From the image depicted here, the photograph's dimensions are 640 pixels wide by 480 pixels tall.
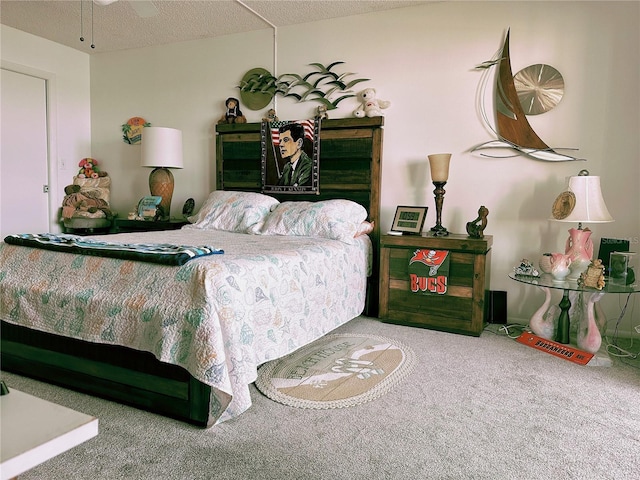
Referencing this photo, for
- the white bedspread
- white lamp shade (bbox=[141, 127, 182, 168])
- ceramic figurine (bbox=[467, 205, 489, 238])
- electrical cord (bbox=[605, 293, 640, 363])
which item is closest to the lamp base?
white lamp shade (bbox=[141, 127, 182, 168])

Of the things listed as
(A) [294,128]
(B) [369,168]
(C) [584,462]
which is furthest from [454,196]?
(C) [584,462]

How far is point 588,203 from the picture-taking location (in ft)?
9.58

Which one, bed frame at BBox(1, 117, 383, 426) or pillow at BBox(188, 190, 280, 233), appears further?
pillow at BBox(188, 190, 280, 233)

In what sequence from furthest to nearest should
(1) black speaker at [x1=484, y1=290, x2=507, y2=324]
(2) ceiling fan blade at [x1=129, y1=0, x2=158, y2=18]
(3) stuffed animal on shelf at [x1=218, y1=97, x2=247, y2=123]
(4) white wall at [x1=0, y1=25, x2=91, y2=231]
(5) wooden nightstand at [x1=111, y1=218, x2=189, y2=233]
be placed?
1. (4) white wall at [x1=0, y1=25, x2=91, y2=231]
2. (3) stuffed animal on shelf at [x1=218, y1=97, x2=247, y2=123]
3. (5) wooden nightstand at [x1=111, y1=218, x2=189, y2=233]
4. (1) black speaker at [x1=484, y1=290, x2=507, y2=324]
5. (2) ceiling fan blade at [x1=129, y1=0, x2=158, y2=18]

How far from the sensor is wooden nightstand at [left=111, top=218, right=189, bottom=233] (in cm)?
413

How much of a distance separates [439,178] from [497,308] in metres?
1.06

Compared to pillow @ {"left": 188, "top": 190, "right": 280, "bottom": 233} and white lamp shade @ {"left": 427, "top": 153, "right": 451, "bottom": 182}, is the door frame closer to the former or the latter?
pillow @ {"left": 188, "top": 190, "right": 280, "bottom": 233}

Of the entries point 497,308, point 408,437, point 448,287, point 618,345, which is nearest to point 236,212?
point 448,287

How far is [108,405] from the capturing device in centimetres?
204

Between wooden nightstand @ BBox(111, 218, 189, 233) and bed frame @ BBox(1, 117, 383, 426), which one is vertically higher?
wooden nightstand @ BBox(111, 218, 189, 233)

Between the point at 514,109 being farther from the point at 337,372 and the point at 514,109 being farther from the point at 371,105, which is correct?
the point at 337,372

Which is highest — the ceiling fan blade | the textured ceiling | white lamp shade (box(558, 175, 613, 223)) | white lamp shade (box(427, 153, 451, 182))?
the textured ceiling

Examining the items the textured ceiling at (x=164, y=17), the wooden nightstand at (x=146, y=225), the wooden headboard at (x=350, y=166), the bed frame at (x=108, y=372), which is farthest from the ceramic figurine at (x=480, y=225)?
the wooden nightstand at (x=146, y=225)

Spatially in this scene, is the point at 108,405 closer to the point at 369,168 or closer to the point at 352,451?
the point at 352,451
